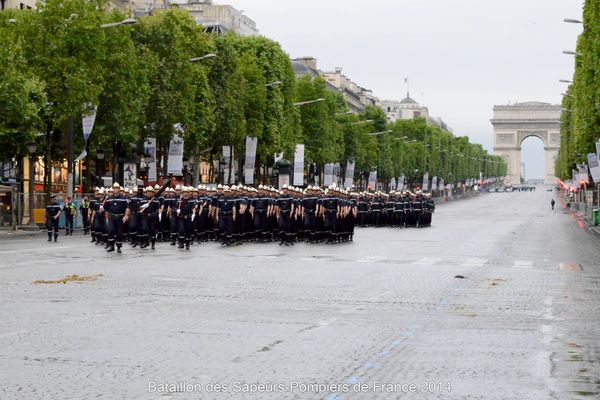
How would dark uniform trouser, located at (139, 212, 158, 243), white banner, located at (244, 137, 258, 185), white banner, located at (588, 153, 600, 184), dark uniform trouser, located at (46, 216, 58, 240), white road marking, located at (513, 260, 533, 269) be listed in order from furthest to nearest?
white banner, located at (244, 137, 258, 185) < white banner, located at (588, 153, 600, 184) < dark uniform trouser, located at (46, 216, 58, 240) < dark uniform trouser, located at (139, 212, 158, 243) < white road marking, located at (513, 260, 533, 269)

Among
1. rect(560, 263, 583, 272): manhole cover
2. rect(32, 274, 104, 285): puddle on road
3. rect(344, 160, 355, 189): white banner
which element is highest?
rect(344, 160, 355, 189): white banner

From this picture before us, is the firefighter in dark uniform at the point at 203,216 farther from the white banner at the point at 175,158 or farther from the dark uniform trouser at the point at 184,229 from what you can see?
the white banner at the point at 175,158

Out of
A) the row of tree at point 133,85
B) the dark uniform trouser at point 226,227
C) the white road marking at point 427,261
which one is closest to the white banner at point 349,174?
the row of tree at point 133,85

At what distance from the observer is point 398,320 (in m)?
16.3

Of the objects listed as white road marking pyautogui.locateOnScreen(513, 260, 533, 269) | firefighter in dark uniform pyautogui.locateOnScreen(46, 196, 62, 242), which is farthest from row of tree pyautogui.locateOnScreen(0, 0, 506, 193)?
white road marking pyautogui.locateOnScreen(513, 260, 533, 269)

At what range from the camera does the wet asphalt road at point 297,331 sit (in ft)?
35.0

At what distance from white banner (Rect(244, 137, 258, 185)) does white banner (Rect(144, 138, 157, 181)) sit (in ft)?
33.0

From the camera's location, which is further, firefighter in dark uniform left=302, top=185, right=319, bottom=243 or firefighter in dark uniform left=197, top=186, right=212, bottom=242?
firefighter in dark uniform left=302, top=185, right=319, bottom=243

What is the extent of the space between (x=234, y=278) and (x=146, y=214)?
12571mm

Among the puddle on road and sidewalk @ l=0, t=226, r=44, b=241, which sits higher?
the puddle on road

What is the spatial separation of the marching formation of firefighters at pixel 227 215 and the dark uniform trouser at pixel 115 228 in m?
1.73

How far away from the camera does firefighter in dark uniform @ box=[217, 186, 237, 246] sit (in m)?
39.6

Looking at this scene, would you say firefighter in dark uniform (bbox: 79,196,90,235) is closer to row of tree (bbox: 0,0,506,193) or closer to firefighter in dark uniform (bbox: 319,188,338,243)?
row of tree (bbox: 0,0,506,193)

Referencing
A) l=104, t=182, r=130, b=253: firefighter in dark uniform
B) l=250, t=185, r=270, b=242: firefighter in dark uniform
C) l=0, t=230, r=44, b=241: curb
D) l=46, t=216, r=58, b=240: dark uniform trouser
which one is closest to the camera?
l=104, t=182, r=130, b=253: firefighter in dark uniform
